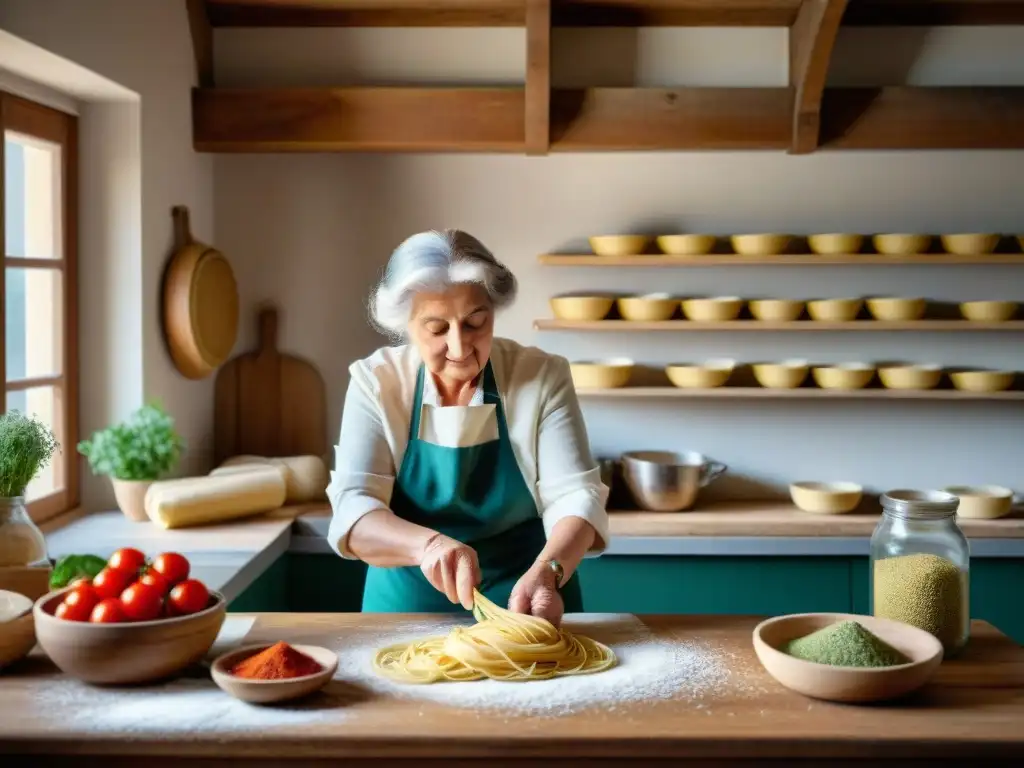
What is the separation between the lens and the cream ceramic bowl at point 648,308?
13.0 ft

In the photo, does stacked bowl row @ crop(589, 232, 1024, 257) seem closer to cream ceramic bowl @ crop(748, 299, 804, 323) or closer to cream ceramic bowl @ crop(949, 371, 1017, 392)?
cream ceramic bowl @ crop(748, 299, 804, 323)

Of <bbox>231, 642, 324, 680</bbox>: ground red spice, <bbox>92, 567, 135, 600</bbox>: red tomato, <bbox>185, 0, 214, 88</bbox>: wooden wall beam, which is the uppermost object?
<bbox>185, 0, 214, 88</bbox>: wooden wall beam

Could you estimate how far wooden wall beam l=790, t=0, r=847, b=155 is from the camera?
3.52 meters

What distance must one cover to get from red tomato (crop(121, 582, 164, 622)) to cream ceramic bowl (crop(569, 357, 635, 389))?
241 cm

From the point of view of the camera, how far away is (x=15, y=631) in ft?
5.75

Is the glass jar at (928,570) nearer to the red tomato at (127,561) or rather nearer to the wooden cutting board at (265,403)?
the red tomato at (127,561)

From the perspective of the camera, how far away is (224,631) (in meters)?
2.00

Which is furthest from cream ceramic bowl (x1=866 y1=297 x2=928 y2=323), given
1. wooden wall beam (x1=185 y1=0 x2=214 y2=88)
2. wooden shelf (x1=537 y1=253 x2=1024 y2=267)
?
wooden wall beam (x1=185 y1=0 x2=214 y2=88)

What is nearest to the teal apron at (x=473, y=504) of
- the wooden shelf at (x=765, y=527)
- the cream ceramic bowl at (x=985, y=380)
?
the wooden shelf at (x=765, y=527)

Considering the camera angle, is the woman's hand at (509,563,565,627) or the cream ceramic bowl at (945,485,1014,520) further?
the cream ceramic bowl at (945,485,1014,520)

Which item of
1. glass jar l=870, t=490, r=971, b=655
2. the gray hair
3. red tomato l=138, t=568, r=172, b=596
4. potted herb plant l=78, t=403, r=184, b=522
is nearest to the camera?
red tomato l=138, t=568, r=172, b=596

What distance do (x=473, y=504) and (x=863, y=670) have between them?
1.03m

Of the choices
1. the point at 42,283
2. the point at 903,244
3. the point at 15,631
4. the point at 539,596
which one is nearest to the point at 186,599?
the point at 15,631

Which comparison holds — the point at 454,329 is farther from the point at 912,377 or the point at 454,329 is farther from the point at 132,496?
the point at 912,377
